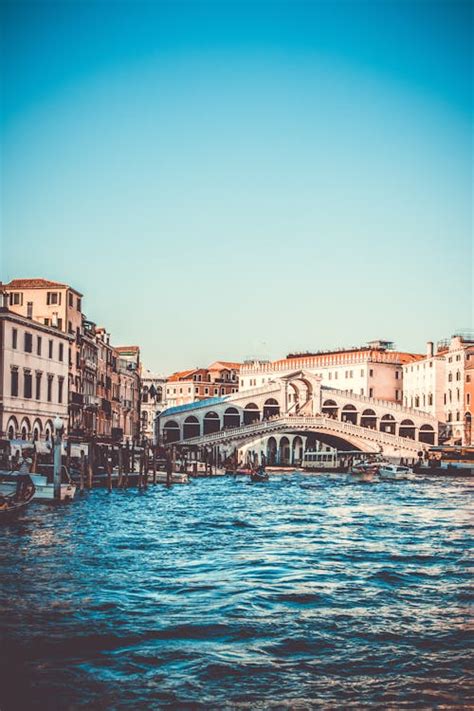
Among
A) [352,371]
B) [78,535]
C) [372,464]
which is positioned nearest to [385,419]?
[352,371]

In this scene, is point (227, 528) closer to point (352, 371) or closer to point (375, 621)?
point (375, 621)

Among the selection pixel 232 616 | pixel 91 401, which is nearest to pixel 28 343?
pixel 91 401

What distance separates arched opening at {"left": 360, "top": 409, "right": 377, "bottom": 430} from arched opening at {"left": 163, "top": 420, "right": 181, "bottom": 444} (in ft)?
43.6

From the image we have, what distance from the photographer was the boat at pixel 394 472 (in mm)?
47369

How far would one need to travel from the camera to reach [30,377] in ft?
123

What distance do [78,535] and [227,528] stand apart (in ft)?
12.6

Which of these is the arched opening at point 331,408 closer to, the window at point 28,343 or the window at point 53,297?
the window at point 53,297

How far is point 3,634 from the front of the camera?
9742mm

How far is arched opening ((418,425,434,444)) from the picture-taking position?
6844 centimetres

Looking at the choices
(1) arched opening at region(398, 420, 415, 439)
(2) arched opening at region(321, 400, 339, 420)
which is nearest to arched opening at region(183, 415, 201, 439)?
(2) arched opening at region(321, 400, 339, 420)

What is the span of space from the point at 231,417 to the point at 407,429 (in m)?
12.7

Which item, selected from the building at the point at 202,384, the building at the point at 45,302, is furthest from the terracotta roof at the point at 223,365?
the building at the point at 45,302

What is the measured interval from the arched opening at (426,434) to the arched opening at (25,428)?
3804cm

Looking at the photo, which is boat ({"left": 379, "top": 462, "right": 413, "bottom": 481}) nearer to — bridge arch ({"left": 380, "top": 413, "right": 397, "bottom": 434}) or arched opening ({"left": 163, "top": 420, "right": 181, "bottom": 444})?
bridge arch ({"left": 380, "top": 413, "right": 397, "bottom": 434})
